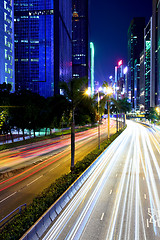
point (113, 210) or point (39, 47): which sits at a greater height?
point (39, 47)

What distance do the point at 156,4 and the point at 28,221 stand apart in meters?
201

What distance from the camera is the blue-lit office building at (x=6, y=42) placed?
78794 mm

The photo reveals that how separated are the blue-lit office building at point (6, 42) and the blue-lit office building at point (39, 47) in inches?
1251

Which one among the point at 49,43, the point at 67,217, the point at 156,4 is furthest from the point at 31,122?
the point at 156,4

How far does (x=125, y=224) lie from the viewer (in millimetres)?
9414

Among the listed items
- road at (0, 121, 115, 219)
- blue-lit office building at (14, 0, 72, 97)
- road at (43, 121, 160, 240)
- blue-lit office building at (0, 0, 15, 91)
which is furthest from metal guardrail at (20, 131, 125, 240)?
blue-lit office building at (14, 0, 72, 97)

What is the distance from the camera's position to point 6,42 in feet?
272

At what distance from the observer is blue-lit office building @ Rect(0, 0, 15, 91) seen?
7879 cm

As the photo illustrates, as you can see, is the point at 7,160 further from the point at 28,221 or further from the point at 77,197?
the point at 28,221

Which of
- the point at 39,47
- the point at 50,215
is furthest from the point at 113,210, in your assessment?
the point at 39,47

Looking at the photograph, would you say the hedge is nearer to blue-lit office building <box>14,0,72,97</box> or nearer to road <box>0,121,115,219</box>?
road <box>0,121,115,219</box>

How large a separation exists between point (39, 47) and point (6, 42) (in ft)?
125

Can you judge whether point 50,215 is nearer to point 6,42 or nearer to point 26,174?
point 26,174

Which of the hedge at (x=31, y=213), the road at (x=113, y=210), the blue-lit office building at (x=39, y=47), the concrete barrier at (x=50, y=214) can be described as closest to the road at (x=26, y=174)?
the hedge at (x=31, y=213)
